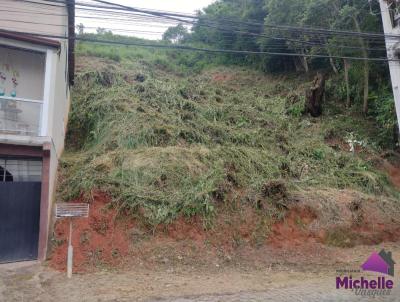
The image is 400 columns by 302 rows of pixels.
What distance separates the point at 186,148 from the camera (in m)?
10.0

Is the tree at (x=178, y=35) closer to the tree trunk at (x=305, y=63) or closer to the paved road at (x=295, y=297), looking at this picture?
the tree trunk at (x=305, y=63)

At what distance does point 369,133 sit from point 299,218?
729 cm

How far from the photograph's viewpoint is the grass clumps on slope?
26.6ft

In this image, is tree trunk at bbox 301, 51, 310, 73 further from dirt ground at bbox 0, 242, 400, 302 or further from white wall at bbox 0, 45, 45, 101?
white wall at bbox 0, 45, 45, 101

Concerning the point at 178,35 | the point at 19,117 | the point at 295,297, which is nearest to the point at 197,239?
the point at 295,297

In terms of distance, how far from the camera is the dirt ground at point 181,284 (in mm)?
5387

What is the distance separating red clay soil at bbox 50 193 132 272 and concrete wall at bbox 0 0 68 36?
4.31m

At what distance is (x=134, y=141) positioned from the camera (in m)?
9.97

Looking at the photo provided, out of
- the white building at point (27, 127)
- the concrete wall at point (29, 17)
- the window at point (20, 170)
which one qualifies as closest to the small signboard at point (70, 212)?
the white building at point (27, 127)

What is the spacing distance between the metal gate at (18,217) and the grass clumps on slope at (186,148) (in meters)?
0.86

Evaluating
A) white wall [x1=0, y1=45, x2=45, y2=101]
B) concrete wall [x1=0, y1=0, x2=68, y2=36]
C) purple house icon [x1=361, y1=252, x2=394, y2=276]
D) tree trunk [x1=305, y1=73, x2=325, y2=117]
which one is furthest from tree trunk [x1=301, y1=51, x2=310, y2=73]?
white wall [x1=0, y1=45, x2=45, y2=101]

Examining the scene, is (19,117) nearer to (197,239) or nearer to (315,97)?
(197,239)

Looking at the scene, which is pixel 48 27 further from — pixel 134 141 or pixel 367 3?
pixel 367 3

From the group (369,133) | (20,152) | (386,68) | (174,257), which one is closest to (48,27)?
(20,152)
